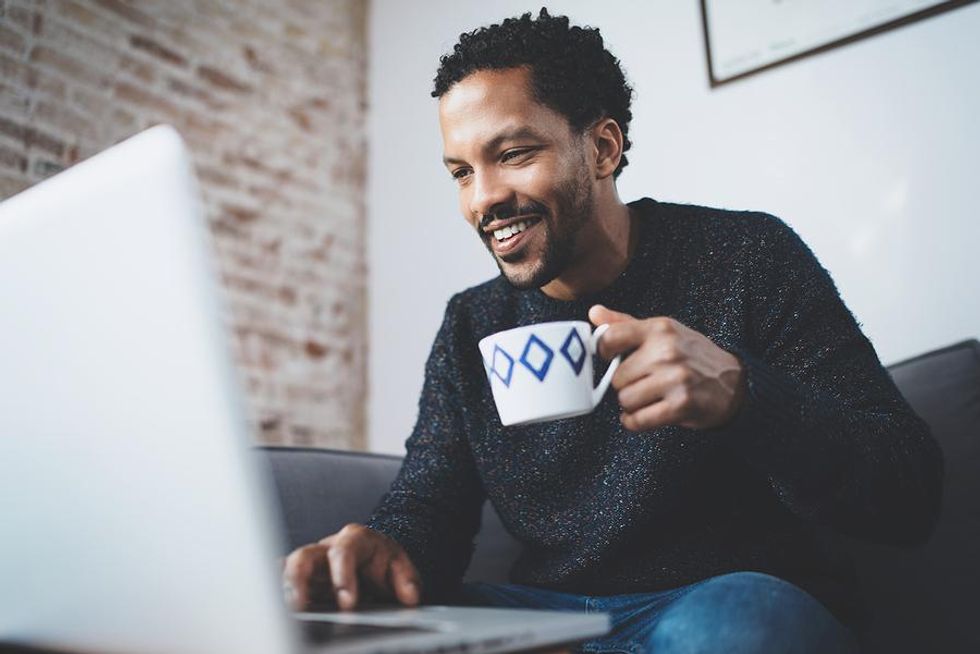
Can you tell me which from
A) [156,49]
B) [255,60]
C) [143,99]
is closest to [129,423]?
[143,99]

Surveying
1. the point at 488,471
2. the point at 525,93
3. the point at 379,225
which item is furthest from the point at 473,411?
the point at 379,225

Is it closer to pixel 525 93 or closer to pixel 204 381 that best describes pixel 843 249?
pixel 525 93

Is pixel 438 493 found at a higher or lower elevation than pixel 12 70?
lower

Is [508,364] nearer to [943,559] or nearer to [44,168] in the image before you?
[943,559]

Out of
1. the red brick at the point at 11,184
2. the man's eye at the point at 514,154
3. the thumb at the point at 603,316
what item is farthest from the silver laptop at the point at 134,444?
the red brick at the point at 11,184

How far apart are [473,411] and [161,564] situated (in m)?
0.82

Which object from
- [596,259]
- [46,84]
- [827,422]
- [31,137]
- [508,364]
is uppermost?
[46,84]

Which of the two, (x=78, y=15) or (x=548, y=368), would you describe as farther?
(x=78, y=15)

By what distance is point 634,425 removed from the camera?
74 centimetres

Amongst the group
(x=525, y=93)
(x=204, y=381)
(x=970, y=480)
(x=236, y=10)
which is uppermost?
(x=236, y=10)

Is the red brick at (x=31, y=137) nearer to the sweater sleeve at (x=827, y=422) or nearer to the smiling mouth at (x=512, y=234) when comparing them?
the smiling mouth at (x=512, y=234)

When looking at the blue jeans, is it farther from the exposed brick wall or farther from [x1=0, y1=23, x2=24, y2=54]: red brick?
[x1=0, y1=23, x2=24, y2=54]: red brick

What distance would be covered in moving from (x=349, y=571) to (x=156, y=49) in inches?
67.6

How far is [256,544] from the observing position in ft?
1.37
